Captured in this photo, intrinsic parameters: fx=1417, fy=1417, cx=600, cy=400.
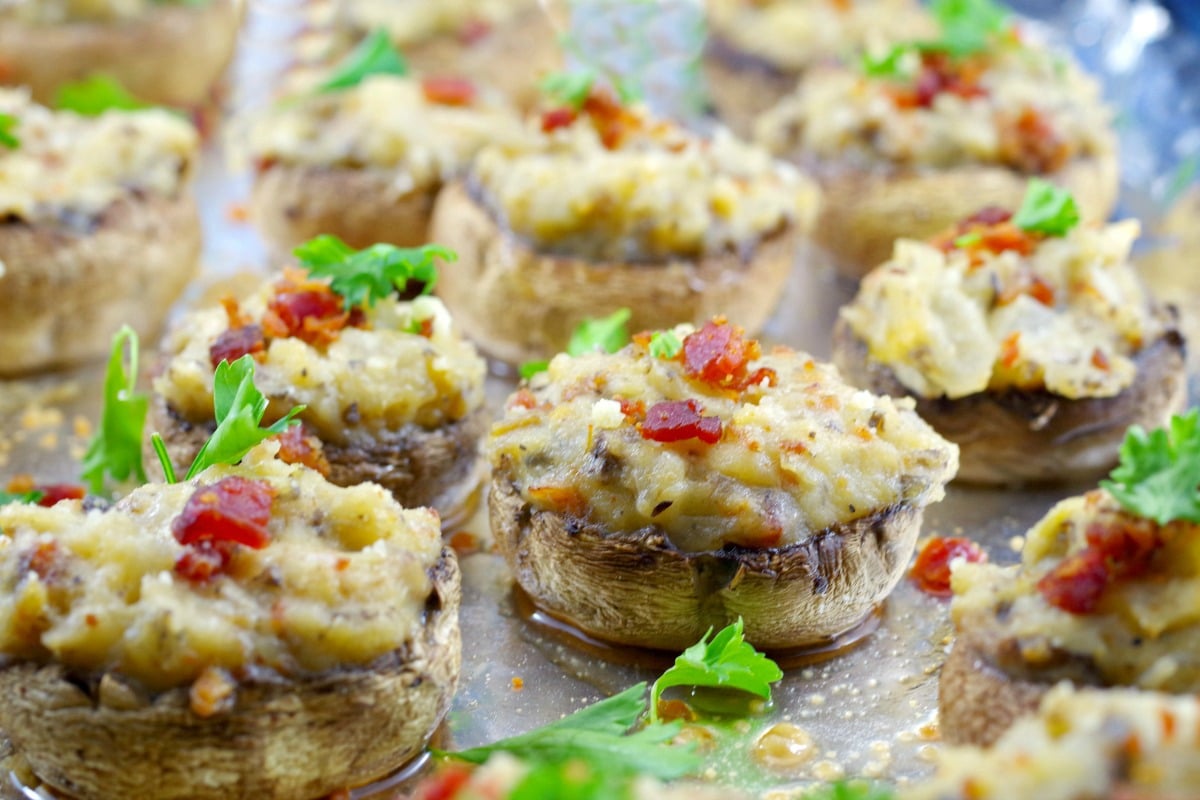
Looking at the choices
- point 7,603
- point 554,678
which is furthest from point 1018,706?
point 7,603

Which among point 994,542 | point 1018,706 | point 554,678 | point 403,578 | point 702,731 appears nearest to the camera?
point 1018,706

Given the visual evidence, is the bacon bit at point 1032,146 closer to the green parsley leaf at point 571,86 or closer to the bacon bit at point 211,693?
the green parsley leaf at point 571,86

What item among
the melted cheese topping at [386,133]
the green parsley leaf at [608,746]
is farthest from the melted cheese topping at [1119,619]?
the melted cheese topping at [386,133]

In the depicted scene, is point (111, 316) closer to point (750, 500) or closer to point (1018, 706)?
point (750, 500)

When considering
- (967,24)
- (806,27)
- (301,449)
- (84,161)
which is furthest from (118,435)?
A: (806,27)

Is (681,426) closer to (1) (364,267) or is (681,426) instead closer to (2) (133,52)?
(1) (364,267)
